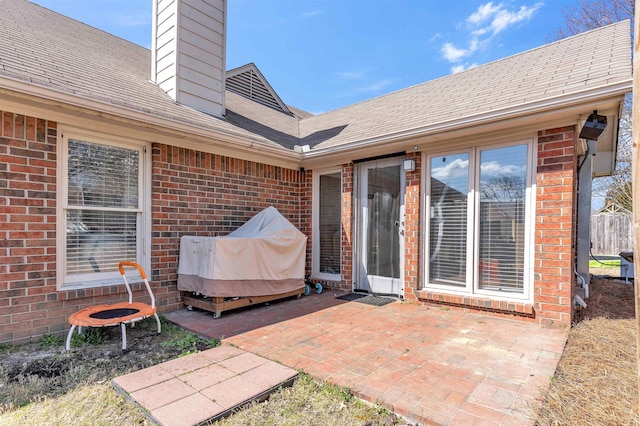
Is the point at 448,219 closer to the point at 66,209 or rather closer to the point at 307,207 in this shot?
the point at 307,207

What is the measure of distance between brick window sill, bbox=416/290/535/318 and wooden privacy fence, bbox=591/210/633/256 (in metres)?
13.4

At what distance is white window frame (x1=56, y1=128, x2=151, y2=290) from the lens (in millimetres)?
3797

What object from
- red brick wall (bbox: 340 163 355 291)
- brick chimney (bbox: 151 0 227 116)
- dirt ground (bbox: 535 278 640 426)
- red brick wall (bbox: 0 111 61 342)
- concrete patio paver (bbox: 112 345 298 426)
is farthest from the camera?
red brick wall (bbox: 340 163 355 291)

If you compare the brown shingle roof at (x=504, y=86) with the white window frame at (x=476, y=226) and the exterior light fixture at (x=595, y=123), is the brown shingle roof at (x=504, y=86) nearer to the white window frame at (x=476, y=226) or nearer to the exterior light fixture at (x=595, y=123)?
the exterior light fixture at (x=595, y=123)

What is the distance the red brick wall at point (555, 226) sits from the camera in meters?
3.80

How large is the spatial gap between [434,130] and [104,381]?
4.47 metres

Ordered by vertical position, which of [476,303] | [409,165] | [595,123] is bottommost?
[476,303]

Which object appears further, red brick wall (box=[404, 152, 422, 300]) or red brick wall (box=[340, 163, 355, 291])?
red brick wall (box=[340, 163, 355, 291])

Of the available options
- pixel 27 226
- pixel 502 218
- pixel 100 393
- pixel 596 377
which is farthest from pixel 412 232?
pixel 27 226

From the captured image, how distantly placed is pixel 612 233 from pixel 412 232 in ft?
46.1

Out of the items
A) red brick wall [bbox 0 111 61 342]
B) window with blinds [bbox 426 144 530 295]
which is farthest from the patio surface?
red brick wall [bbox 0 111 61 342]

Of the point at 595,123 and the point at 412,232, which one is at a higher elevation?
the point at 595,123

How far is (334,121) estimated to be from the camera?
25.5 ft

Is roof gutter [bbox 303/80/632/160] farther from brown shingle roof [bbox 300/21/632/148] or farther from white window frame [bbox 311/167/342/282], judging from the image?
white window frame [bbox 311/167/342/282]
